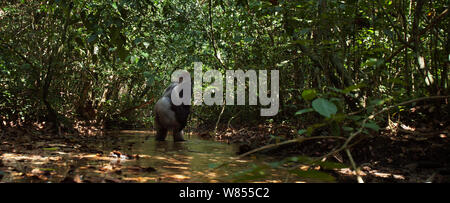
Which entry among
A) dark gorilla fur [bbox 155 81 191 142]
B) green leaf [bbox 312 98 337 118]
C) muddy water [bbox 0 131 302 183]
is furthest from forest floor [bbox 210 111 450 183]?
dark gorilla fur [bbox 155 81 191 142]

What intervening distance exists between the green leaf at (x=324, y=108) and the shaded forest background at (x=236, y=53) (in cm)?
168

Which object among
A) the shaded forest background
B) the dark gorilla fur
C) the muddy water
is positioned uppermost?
the shaded forest background

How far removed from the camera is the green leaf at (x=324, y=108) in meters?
1.52

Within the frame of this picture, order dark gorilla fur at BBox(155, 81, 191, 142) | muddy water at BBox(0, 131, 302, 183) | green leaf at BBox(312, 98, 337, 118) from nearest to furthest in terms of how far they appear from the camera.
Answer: green leaf at BBox(312, 98, 337, 118) < muddy water at BBox(0, 131, 302, 183) < dark gorilla fur at BBox(155, 81, 191, 142)

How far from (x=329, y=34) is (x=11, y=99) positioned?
5403 millimetres

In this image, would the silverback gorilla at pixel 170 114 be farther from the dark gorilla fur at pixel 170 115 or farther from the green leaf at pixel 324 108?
the green leaf at pixel 324 108

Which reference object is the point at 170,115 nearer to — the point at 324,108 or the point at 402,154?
the point at 402,154

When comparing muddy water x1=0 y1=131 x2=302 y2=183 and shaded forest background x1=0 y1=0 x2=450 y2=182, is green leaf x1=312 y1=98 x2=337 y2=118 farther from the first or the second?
shaded forest background x1=0 y1=0 x2=450 y2=182

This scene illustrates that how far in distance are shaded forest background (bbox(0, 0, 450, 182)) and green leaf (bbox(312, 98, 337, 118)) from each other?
1682 mm

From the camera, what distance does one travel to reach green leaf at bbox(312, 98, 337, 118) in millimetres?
1521

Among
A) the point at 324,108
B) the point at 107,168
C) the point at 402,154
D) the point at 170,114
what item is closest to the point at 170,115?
the point at 170,114

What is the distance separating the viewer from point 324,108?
1557 millimetres
